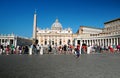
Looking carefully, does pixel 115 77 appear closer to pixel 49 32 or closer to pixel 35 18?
pixel 35 18

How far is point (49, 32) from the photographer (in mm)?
115938

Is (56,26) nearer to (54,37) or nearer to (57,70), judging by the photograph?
(54,37)

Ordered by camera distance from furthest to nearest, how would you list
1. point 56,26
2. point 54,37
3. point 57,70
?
1. point 56,26
2. point 54,37
3. point 57,70

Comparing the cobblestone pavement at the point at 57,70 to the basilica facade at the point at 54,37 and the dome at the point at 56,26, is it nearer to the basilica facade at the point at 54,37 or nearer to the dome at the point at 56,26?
the basilica facade at the point at 54,37

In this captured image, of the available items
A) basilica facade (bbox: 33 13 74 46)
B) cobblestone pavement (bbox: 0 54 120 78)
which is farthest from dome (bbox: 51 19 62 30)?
cobblestone pavement (bbox: 0 54 120 78)

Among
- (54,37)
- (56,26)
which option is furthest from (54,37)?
(56,26)

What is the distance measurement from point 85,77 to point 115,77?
104 cm

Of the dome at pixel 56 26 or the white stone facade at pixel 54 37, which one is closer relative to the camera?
the white stone facade at pixel 54 37

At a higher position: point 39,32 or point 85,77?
point 39,32

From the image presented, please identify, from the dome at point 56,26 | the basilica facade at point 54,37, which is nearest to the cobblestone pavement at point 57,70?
the basilica facade at point 54,37

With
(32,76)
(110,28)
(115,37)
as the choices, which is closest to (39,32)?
(110,28)

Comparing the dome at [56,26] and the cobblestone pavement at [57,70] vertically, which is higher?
the dome at [56,26]

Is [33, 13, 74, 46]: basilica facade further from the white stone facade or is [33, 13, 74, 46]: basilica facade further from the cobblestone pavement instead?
the cobblestone pavement

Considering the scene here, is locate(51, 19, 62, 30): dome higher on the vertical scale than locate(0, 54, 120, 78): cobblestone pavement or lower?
higher
